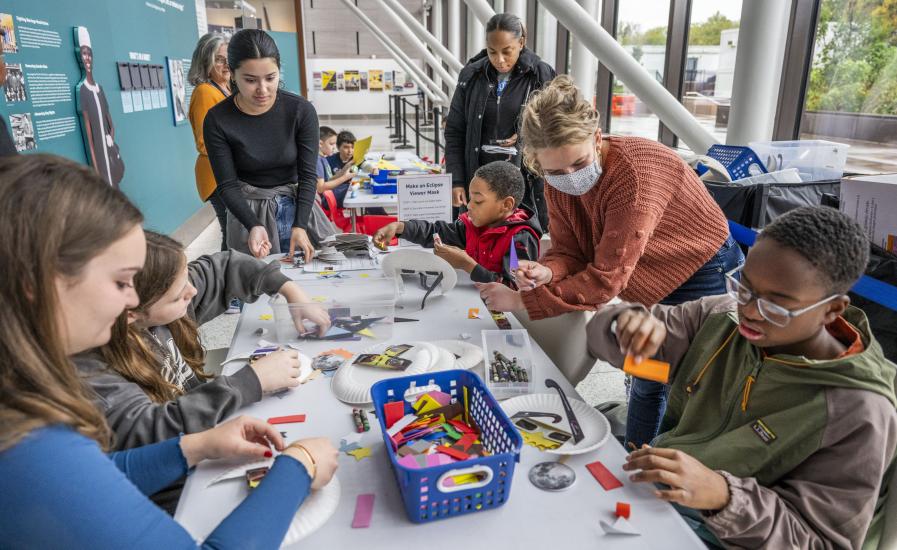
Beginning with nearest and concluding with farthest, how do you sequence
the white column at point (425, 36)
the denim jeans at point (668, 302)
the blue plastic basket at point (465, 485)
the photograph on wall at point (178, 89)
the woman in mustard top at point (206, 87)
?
the blue plastic basket at point (465, 485) → the denim jeans at point (668, 302) → the woman in mustard top at point (206, 87) → the photograph on wall at point (178, 89) → the white column at point (425, 36)

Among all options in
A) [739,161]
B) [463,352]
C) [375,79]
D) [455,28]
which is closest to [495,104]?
[739,161]

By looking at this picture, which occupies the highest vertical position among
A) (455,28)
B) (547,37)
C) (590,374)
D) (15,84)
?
(455,28)

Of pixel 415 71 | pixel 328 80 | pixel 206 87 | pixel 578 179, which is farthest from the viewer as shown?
pixel 328 80

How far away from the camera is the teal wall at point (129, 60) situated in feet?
10.4

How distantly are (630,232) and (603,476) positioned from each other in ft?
2.14

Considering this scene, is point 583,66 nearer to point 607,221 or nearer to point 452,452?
point 607,221

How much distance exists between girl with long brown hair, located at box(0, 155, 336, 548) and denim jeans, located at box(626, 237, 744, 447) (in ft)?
4.23

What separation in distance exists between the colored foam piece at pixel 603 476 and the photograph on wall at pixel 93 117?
3336 mm

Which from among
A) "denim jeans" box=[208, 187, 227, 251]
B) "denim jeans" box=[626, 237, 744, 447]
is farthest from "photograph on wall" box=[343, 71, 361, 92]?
"denim jeans" box=[626, 237, 744, 447]

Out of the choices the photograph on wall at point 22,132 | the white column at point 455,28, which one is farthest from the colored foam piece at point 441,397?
the white column at point 455,28

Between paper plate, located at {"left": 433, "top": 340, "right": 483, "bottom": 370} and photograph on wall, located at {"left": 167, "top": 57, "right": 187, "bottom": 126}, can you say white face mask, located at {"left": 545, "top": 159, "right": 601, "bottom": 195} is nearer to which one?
paper plate, located at {"left": 433, "top": 340, "right": 483, "bottom": 370}

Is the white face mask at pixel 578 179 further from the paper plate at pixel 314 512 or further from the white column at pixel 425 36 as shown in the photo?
the white column at pixel 425 36

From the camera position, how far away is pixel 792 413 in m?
0.99

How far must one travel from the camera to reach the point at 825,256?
0.99 meters
